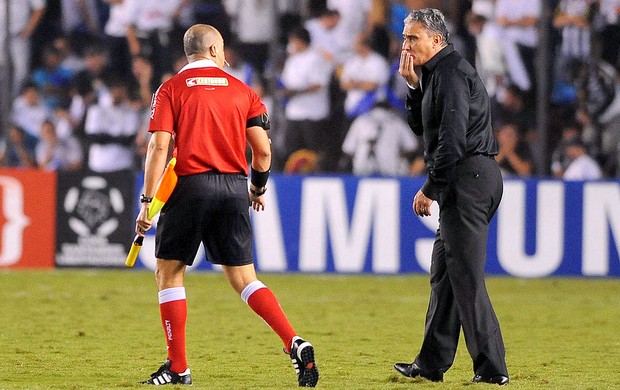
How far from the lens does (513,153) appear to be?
52.1 ft

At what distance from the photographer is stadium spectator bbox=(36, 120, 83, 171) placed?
55.5 ft

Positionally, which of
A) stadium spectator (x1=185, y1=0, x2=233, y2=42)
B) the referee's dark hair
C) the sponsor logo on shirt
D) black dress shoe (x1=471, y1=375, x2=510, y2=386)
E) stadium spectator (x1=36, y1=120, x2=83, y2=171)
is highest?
stadium spectator (x1=185, y1=0, x2=233, y2=42)

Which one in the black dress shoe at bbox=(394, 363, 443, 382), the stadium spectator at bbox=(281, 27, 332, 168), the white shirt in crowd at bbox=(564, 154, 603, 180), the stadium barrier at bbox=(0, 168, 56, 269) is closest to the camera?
the black dress shoe at bbox=(394, 363, 443, 382)

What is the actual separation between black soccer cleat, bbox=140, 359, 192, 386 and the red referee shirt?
3.68 ft

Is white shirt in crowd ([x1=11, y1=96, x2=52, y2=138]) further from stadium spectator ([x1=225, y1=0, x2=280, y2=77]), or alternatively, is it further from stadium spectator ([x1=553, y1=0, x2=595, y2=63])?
stadium spectator ([x1=553, y1=0, x2=595, y2=63])

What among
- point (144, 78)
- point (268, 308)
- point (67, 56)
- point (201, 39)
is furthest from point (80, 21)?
point (268, 308)

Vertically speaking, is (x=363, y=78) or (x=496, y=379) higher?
(x=363, y=78)

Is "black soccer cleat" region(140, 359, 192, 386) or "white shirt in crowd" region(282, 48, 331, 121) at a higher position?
"white shirt in crowd" region(282, 48, 331, 121)

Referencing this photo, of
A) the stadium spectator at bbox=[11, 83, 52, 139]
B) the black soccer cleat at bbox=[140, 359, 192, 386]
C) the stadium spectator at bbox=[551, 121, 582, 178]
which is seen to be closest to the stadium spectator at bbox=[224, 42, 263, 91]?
the stadium spectator at bbox=[11, 83, 52, 139]

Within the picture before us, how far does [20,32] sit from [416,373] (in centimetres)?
1111

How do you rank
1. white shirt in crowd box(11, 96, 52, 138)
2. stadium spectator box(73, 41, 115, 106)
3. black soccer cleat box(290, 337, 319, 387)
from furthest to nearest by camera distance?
stadium spectator box(73, 41, 115, 106) → white shirt in crowd box(11, 96, 52, 138) → black soccer cleat box(290, 337, 319, 387)

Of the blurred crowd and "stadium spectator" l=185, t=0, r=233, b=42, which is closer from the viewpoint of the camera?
the blurred crowd

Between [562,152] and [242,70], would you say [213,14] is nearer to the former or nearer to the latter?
[242,70]

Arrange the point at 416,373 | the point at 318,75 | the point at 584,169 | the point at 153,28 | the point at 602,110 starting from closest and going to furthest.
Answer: the point at 416,373
the point at 584,169
the point at 602,110
the point at 318,75
the point at 153,28
